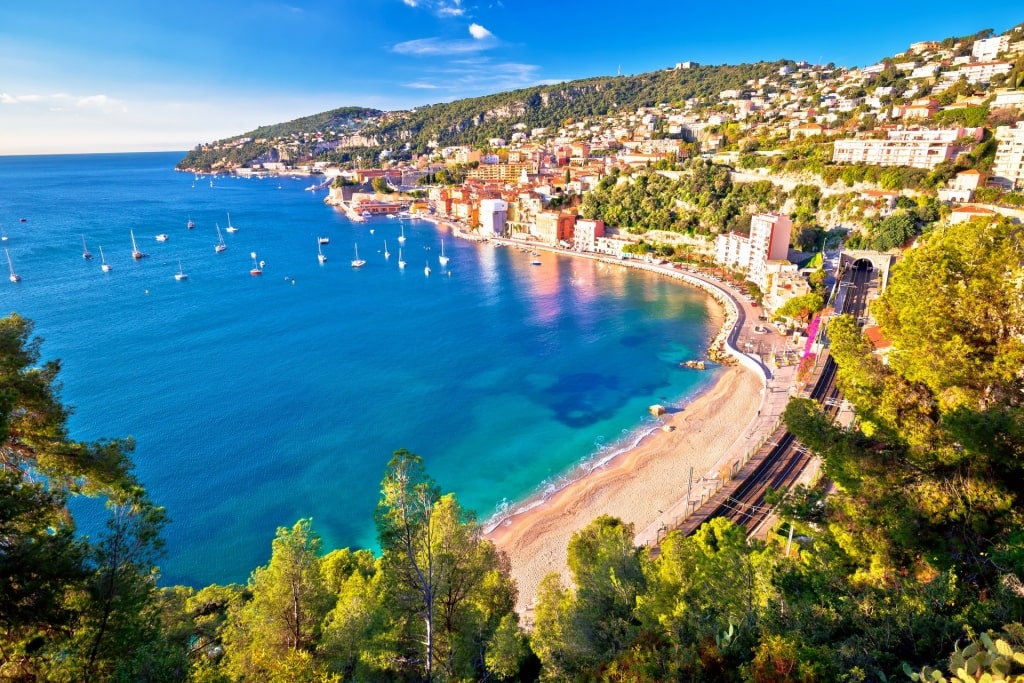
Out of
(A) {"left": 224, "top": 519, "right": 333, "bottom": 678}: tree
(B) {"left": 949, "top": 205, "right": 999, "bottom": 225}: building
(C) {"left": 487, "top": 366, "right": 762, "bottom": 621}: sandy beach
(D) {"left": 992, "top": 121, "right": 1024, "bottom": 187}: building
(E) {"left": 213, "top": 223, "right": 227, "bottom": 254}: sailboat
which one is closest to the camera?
(A) {"left": 224, "top": 519, "right": 333, "bottom": 678}: tree

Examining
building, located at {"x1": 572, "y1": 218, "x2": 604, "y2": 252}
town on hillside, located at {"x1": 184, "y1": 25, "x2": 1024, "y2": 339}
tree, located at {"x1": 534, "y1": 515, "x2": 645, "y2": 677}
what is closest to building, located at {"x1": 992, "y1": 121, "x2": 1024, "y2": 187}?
town on hillside, located at {"x1": 184, "y1": 25, "x2": 1024, "y2": 339}

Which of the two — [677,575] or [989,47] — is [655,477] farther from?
[989,47]

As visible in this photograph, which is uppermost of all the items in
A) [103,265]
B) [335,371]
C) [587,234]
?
[587,234]

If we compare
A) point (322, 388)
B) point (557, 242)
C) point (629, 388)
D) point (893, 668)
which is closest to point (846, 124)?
point (557, 242)

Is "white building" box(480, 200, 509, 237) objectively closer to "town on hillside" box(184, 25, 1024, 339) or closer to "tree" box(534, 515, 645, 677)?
"town on hillside" box(184, 25, 1024, 339)

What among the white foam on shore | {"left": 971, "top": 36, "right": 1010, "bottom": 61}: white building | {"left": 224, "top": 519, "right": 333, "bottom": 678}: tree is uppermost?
{"left": 971, "top": 36, "right": 1010, "bottom": 61}: white building

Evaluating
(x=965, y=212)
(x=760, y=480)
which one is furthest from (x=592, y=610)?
(x=965, y=212)
